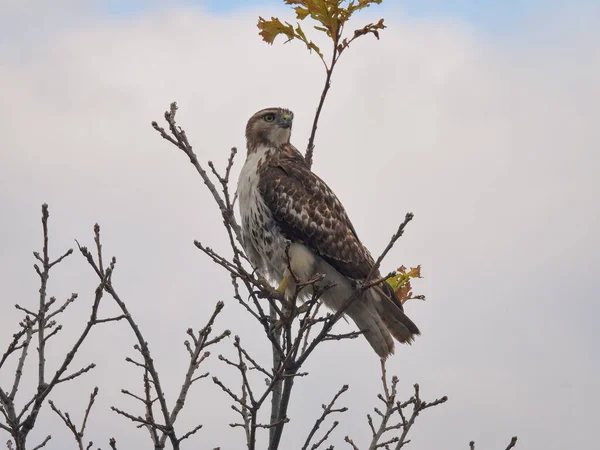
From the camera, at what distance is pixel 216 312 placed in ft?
15.4

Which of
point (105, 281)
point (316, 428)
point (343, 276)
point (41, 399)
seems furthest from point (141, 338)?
point (343, 276)

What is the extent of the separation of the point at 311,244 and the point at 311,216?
234mm

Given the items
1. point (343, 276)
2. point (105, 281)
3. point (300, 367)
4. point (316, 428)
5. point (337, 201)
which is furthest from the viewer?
point (337, 201)

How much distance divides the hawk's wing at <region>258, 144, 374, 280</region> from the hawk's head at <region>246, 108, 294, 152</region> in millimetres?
311

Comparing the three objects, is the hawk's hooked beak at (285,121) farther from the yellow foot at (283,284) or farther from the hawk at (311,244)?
the yellow foot at (283,284)

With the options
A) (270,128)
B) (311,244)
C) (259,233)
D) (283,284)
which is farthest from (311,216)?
(270,128)

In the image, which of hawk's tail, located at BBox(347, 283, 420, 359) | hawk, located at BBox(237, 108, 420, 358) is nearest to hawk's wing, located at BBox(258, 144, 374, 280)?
hawk, located at BBox(237, 108, 420, 358)

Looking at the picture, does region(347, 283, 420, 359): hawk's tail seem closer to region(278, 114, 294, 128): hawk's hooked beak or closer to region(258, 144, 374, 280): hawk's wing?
region(258, 144, 374, 280): hawk's wing

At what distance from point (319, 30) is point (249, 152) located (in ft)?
5.24

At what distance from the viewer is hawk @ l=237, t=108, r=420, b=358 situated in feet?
19.6

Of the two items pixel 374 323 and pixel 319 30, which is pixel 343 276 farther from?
pixel 319 30

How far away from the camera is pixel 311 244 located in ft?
19.8

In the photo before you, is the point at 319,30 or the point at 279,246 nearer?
the point at 319,30

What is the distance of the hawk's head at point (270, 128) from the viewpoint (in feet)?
21.7
